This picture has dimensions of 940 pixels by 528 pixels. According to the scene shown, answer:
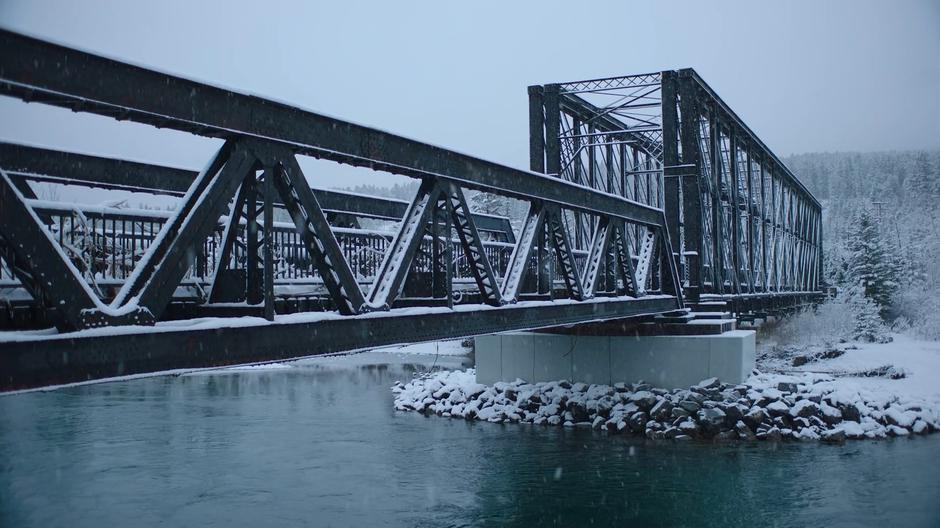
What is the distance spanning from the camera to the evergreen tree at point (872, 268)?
2429 inches

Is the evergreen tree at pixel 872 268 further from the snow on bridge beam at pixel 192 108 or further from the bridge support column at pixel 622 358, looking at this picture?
the snow on bridge beam at pixel 192 108

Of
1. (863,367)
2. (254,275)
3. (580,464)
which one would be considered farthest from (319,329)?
(863,367)

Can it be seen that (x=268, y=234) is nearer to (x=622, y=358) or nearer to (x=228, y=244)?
(x=228, y=244)

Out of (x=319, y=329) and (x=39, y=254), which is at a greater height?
(x=39, y=254)

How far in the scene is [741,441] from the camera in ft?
69.9

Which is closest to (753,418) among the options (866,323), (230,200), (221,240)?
(221,240)

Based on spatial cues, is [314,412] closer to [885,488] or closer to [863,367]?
[885,488]

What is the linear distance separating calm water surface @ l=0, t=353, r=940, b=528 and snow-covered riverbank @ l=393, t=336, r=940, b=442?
0.83 m

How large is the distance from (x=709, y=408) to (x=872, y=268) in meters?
Result: 46.9

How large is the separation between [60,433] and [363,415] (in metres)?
8.62

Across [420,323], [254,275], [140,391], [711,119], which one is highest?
[711,119]

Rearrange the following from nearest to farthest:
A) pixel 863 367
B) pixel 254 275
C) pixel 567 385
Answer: pixel 254 275 → pixel 567 385 → pixel 863 367

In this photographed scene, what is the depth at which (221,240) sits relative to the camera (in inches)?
416

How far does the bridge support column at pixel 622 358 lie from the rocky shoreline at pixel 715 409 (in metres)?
0.49
